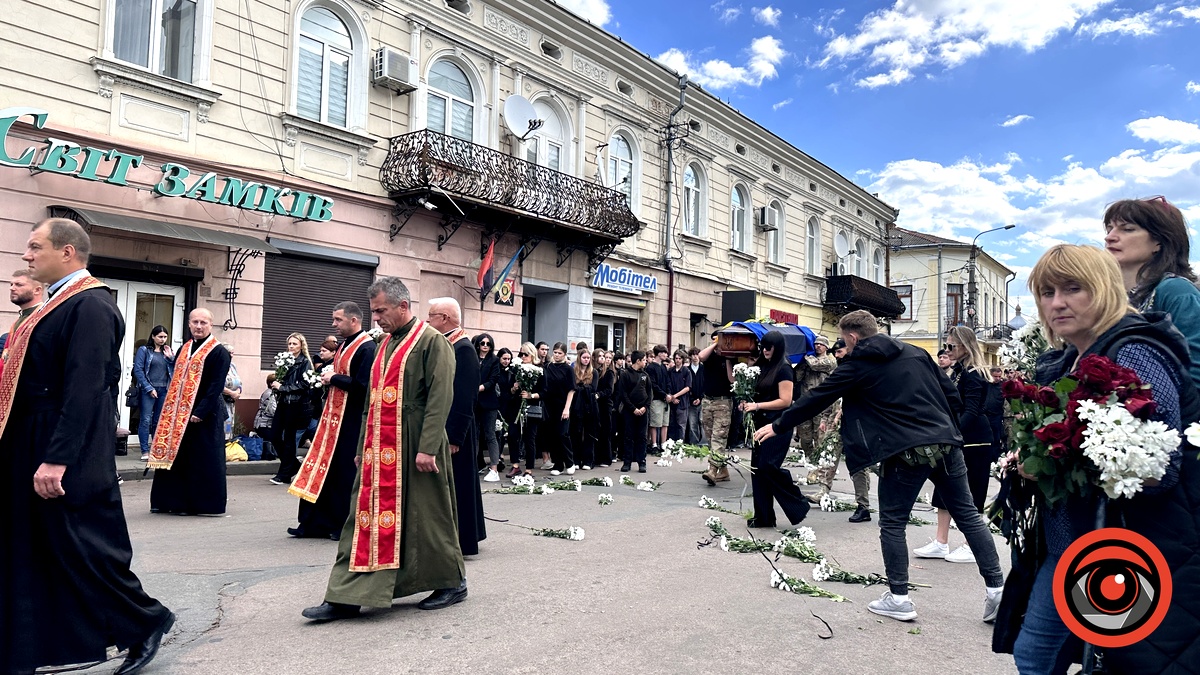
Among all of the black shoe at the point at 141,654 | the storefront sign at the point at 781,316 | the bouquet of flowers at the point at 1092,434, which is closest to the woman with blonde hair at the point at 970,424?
the bouquet of flowers at the point at 1092,434

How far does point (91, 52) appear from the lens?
37.2 ft

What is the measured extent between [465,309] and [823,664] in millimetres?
13704

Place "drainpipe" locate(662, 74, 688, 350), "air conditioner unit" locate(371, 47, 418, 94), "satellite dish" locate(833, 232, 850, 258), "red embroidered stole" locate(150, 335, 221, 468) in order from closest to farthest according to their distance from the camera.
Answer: "red embroidered stole" locate(150, 335, 221, 468), "air conditioner unit" locate(371, 47, 418, 94), "drainpipe" locate(662, 74, 688, 350), "satellite dish" locate(833, 232, 850, 258)

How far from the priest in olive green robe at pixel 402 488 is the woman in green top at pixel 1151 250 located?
137 inches

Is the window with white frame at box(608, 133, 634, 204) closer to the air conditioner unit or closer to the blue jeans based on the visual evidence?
the air conditioner unit

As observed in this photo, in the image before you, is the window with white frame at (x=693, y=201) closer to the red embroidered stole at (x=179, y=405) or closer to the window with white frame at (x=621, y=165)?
the window with white frame at (x=621, y=165)

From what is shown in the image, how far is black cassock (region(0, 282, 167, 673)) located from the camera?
3348 mm

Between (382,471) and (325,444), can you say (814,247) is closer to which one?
(325,444)

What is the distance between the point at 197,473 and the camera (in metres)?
7.80

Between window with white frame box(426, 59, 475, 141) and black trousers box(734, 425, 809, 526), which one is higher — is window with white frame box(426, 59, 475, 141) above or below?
above

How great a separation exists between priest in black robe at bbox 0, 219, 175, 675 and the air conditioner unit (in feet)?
40.2

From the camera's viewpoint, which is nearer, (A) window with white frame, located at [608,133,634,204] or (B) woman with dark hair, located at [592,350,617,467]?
(B) woman with dark hair, located at [592,350,617,467]

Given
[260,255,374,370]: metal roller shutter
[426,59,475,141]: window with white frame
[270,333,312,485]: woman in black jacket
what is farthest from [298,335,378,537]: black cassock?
[426,59,475,141]: window with white frame

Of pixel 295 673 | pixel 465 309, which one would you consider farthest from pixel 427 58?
pixel 295 673
